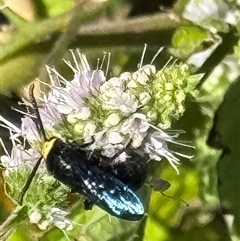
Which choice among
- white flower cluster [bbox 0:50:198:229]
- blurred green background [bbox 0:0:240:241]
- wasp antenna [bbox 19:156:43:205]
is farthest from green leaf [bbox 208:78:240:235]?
wasp antenna [bbox 19:156:43:205]

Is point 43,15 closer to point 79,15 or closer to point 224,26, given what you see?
point 79,15

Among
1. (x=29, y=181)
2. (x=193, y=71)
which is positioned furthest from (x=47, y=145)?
(x=193, y=71)

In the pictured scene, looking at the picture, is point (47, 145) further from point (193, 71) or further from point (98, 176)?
point (193, 71)

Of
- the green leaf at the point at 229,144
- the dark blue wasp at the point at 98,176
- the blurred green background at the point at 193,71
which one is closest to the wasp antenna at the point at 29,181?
the dark blue wasp at the point at 98,176

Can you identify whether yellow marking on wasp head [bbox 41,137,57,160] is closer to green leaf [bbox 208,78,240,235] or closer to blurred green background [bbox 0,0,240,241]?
blurred green background [bbox 0,0,240,241]

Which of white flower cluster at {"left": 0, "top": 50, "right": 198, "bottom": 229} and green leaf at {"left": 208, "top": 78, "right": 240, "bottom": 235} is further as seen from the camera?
green leaf at {"left": 208, "top": 78, "right": 240, "bottom": 235}

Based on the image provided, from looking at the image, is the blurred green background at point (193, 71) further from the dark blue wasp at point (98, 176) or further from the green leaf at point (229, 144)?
the dark blue wasp at point (98, 176)
